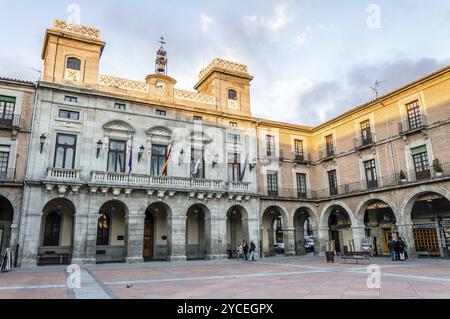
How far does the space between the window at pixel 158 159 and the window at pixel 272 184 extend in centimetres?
1014

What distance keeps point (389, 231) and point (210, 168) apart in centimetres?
1607

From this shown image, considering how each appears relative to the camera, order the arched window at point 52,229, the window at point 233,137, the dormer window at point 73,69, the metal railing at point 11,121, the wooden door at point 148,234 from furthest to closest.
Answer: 1. the window at point 233,137
2. the wooden door at point 148,234
3. the dormer window at point 73,69
4. the arched window at point 52,229
5. the metal railing at point 11,121

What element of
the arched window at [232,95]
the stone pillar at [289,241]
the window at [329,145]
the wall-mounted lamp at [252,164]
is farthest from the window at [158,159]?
the window at [329,145]

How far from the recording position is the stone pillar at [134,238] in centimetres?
2295

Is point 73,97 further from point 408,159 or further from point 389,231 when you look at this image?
point 389,231

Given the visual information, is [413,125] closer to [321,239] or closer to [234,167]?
[321,239]

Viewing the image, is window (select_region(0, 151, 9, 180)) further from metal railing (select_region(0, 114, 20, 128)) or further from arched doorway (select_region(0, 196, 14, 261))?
arched doorway (select_region(0, 196, 14, 261))

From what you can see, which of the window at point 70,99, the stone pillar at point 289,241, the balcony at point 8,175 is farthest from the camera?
the stone pillar at point 289,241

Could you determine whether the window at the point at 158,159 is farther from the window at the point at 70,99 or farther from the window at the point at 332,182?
the window at the point at 332,182

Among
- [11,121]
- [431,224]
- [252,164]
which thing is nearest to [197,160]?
[252,164]

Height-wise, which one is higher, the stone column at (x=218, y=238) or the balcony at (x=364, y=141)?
the balcony at (x=364, y=141)

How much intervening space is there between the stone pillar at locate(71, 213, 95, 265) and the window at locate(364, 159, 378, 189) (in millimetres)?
21921

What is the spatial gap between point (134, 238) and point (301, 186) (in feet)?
55.8
